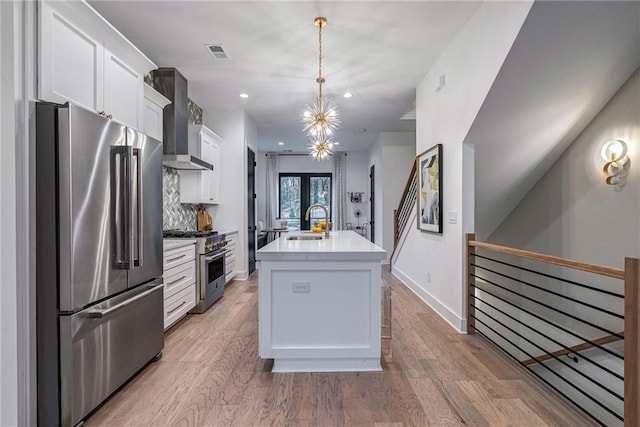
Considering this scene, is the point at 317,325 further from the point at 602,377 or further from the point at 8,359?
the point at 602,377

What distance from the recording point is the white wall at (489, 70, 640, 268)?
288 cm

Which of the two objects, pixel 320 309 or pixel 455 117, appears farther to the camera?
pixel 455 117

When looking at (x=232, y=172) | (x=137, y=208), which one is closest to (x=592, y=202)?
(x=137, y=208)

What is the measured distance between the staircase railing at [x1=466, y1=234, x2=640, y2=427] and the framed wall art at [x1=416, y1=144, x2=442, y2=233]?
23.3 inches

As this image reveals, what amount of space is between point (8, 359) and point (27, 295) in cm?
30

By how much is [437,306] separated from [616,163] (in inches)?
85.9

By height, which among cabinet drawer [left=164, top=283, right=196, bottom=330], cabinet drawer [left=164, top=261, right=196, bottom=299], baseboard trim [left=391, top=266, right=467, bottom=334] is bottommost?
baseboard trim [left=391, top=266, right=467, bottom=334]

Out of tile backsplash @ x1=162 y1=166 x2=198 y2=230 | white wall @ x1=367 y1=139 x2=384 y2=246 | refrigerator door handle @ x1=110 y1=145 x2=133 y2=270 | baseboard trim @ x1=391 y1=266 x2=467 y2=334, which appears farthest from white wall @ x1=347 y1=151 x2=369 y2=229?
refrigerator door handle @ x1=110 y1=145 x2=133 y2=270

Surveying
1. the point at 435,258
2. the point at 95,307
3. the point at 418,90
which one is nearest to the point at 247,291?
the point at 435,258

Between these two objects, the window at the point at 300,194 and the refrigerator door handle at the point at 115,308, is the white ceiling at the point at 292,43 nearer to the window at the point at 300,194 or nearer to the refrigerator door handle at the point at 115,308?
the refrigerator door handle at the point at 115,308

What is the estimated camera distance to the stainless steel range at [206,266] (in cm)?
386

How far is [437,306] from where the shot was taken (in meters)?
3.83

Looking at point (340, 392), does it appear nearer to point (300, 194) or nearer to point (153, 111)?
point (153, 111)

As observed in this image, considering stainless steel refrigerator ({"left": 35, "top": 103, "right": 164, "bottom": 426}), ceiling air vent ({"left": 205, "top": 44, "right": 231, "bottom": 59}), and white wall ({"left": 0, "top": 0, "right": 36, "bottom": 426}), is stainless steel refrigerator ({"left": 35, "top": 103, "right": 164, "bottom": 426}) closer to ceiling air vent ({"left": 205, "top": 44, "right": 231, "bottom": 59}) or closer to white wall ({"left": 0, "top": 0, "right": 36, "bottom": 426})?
white wall ({"left": 0, "top": 0, "right": 36, "bottom": 426})
